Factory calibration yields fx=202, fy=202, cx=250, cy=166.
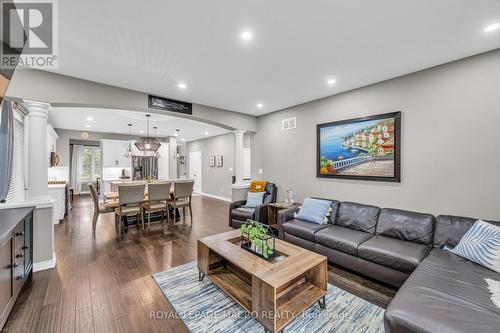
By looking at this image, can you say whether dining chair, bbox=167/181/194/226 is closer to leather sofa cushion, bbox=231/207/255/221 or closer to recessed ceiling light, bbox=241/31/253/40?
leather sofa cushion, bbox=231/207/255/221

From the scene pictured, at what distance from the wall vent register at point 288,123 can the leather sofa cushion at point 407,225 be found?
2474mm

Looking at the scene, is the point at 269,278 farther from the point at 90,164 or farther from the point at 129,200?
the point at 90,164

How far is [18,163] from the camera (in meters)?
3.30

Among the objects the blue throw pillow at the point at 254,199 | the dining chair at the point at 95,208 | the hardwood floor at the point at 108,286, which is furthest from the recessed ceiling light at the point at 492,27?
the dining chair at the point at 95,208

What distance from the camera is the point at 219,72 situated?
292 centimetres

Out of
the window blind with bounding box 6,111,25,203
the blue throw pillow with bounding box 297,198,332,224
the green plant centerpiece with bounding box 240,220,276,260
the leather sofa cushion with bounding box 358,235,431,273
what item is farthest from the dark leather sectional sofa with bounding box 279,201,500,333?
the window blind with bounding box 6,111,25,203

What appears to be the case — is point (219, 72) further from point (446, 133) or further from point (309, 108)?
point (446, 133)

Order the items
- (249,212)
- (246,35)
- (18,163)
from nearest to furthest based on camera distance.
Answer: (246,35)
(18,163)
(249,212)

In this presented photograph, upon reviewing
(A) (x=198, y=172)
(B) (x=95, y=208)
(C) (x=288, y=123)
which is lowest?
(B) (x=95, y=208)

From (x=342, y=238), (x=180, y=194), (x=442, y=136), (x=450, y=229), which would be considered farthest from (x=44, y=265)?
(x=442, y=136)

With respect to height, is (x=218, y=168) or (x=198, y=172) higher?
(x=218, y=168)

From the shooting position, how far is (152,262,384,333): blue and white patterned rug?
175 cm

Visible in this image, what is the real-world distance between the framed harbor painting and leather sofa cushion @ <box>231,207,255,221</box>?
1566mm

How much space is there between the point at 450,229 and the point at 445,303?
4.53ft
